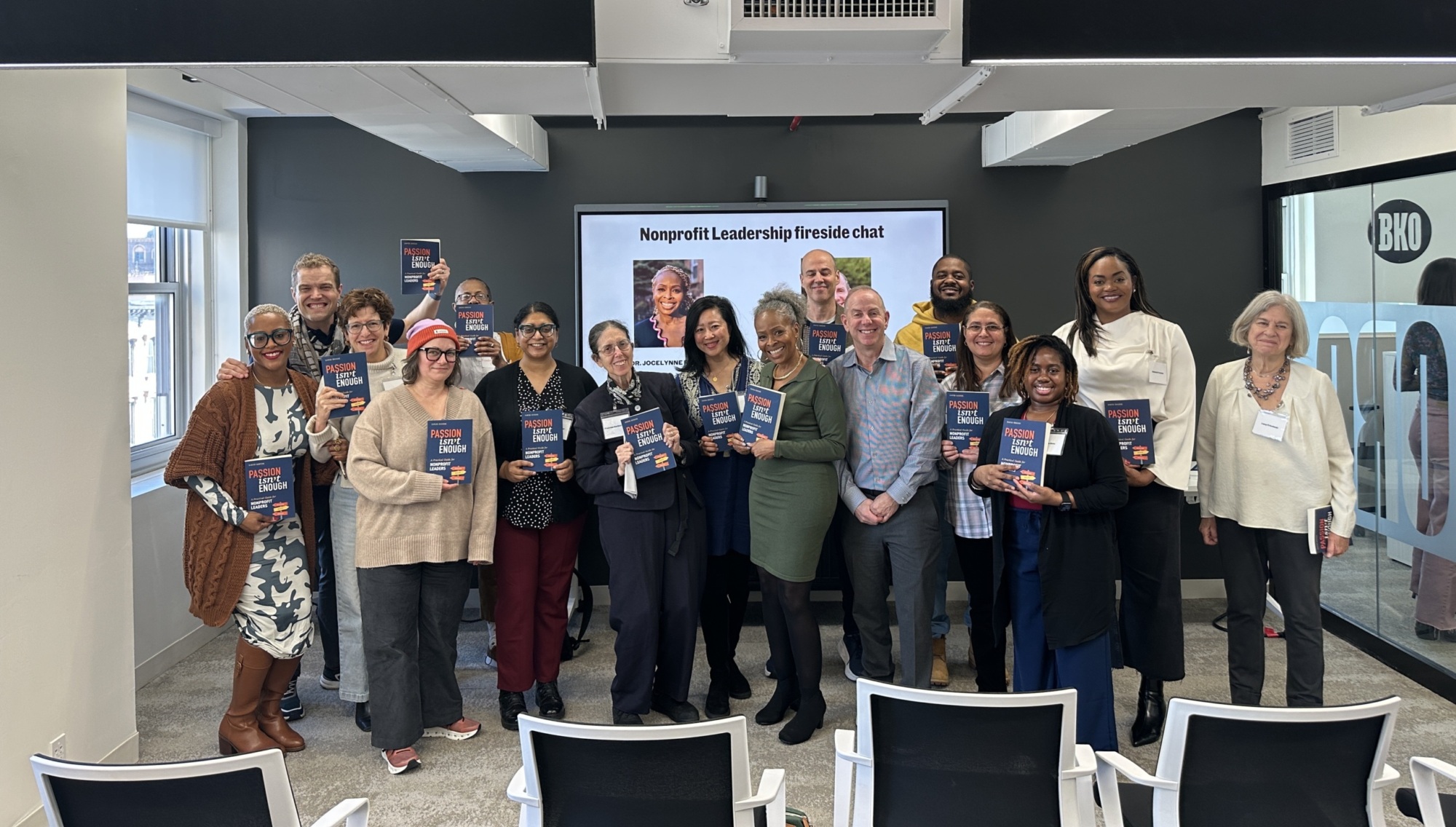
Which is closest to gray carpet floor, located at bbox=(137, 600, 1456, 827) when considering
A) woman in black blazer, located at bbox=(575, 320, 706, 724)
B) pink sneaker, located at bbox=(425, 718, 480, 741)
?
pink sneaker, located at bbox=(425, 718, 480, 741)

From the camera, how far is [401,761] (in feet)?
11.9

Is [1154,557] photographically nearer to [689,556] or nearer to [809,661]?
[809,661]

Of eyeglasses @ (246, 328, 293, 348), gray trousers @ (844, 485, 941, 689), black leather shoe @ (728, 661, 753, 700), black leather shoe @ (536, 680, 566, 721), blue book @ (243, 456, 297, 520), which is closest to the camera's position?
blue book @ (243, 456, 297, 520)

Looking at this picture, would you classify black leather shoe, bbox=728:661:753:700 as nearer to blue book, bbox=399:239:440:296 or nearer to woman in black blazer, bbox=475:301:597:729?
woman in black blazer, bbox=475:301:597:729

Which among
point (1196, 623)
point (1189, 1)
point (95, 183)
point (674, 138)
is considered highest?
point (674, 138)

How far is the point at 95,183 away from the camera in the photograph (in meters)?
3.38

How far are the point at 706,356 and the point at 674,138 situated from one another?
2.34 m

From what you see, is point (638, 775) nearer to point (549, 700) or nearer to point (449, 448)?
point (449, 448)

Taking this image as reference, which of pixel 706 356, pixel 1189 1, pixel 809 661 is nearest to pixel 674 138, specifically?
pixel 706 356

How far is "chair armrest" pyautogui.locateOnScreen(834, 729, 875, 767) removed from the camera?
2.09 meters

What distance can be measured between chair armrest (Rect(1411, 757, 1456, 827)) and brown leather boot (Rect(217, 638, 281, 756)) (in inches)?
139

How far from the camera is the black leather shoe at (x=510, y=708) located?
4.05m

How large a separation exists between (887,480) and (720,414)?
2.24 feet

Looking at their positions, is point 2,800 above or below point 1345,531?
below
